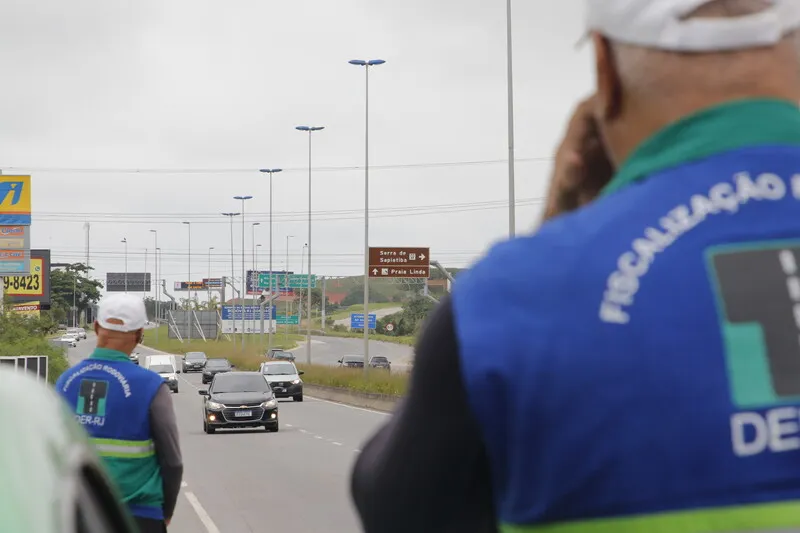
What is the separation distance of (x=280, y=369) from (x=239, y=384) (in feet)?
59.8

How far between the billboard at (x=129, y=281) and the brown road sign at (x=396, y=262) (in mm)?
124374

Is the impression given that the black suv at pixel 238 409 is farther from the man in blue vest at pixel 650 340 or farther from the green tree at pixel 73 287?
the green tree at pixel 73 287

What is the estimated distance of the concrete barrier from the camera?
43.3m

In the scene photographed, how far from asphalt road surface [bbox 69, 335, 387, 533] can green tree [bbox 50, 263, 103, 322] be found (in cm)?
12917

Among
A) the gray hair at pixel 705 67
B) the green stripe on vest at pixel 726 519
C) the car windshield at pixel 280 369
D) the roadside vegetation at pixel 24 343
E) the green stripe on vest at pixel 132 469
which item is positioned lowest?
the car windshield at pixel 280 369

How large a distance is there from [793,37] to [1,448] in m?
1.13

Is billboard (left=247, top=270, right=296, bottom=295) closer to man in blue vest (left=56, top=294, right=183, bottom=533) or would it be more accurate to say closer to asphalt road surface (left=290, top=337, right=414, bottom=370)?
asphalt road surface (left=290, top=337, right=414, bottom=370)

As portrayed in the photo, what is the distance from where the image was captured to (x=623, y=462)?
67.1 inches

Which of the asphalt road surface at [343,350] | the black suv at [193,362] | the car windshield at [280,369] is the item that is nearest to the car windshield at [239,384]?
the car windshield at [280,369]

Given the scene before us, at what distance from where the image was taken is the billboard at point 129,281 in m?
176

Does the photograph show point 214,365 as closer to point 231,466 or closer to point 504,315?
point 231,466

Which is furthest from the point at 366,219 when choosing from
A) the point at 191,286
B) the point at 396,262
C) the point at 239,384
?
the point at 191,286

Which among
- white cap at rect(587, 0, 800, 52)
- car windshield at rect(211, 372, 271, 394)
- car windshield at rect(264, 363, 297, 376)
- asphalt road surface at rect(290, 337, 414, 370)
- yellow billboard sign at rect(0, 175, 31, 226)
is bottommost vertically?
asphalt road surface at rect(290, 337, 414, 370)

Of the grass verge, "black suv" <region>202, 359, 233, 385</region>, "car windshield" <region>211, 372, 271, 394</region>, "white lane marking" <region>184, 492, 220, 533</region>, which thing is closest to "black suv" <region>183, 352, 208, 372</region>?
"black suv" <region>202, 359, 233, 385</region>
